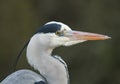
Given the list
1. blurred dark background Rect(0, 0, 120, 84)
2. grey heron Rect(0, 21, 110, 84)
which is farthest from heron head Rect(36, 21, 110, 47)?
blurred dark background Rect(0, 0, 120, 84)

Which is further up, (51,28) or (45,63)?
(51,28)

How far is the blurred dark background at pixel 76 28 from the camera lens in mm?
8812

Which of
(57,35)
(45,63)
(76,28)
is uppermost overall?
(57,35)

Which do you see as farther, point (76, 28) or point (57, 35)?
point (76, 28)

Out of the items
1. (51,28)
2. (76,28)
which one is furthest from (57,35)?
(76,28)

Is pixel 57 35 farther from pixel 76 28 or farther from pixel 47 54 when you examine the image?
pixel 76 28

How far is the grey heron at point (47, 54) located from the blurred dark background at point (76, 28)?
14.8 feet

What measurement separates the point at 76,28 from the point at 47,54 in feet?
15.7

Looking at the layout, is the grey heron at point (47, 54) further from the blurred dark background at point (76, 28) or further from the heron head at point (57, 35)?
the blurred dark background at point (76, 28)

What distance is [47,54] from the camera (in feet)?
13.9

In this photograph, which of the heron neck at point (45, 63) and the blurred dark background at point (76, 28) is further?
the blurred dark background at point (76, 28)

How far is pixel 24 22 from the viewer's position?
9.03 meters

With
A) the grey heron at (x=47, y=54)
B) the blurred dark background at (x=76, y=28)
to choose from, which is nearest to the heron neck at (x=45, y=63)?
the grey heron at (x=47, y=54)

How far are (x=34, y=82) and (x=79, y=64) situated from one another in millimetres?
4781
